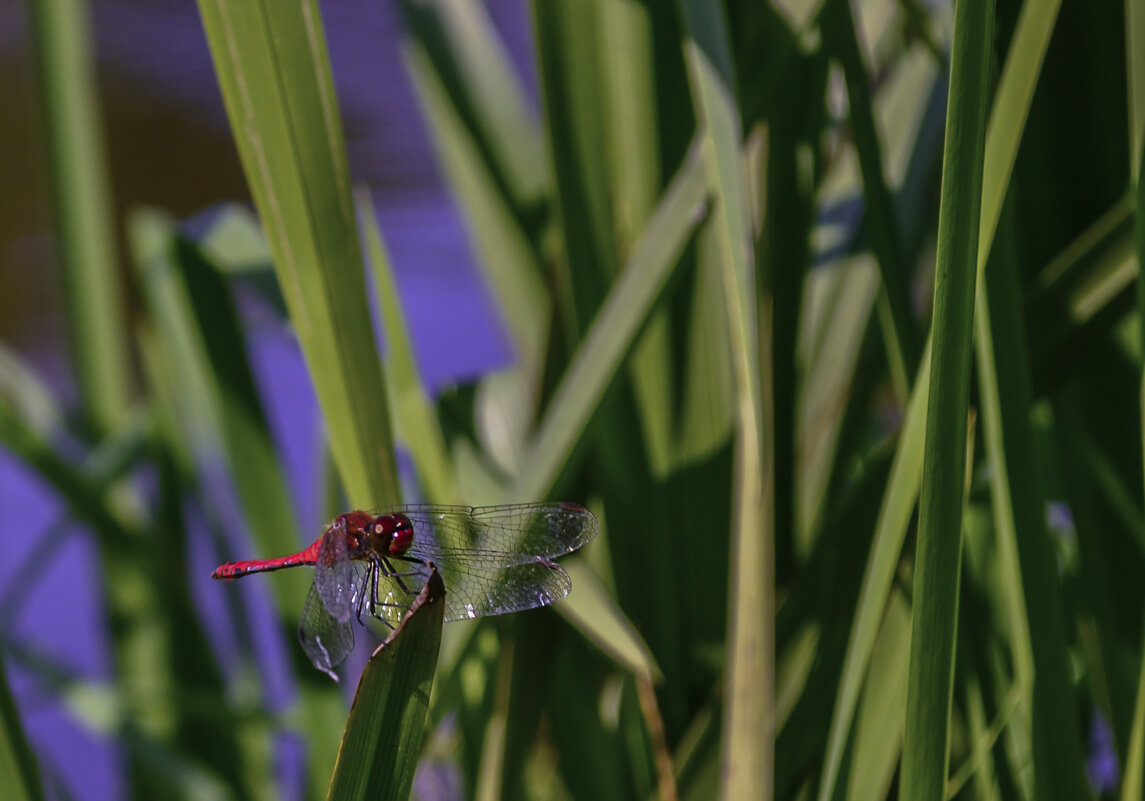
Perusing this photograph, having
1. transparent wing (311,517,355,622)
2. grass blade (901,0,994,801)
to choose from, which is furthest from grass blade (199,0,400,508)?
grass blade (901,0,994,801)

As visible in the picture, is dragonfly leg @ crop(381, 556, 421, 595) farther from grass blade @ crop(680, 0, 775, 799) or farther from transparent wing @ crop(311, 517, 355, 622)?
grass blade @ crop(680, 0, 775, 799)

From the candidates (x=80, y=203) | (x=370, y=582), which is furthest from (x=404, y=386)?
(x=80, y=203)

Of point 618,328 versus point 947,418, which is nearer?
point 947,418

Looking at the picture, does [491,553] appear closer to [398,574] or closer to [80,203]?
[398,574]

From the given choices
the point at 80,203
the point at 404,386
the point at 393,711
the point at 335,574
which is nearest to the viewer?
the point at 393,711

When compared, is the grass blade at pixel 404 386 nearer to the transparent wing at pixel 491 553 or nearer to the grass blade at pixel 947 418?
the transparent wing at pixel 491 553

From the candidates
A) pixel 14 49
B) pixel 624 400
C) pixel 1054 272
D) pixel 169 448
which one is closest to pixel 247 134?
pixel 624 400

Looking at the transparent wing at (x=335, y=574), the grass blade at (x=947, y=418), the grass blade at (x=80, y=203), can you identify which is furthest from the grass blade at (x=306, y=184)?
the grass blade at (x=80, y=203)
